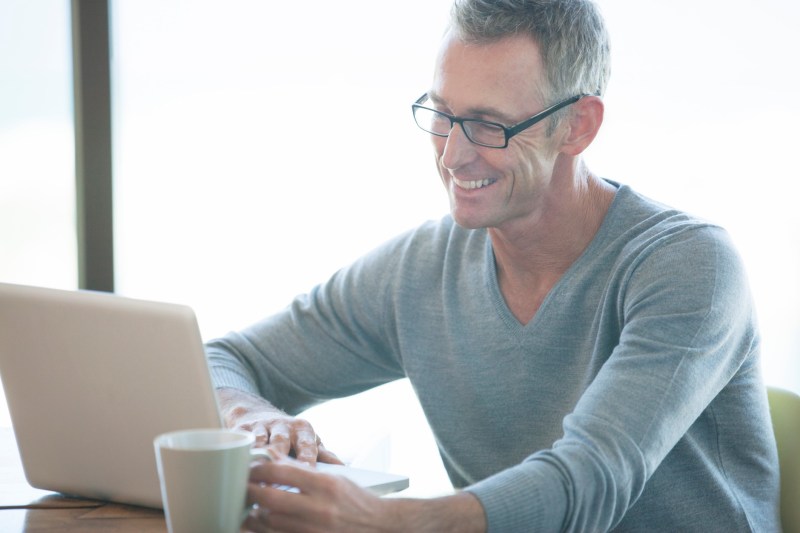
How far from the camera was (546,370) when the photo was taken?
56.1 inches

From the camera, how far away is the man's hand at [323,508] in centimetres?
88

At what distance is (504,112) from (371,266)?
0.41 metres

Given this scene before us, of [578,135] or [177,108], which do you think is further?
[177,108]

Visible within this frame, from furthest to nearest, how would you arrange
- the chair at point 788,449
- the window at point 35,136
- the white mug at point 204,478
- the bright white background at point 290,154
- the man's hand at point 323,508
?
the window at point 35,136, the bright white background at point 290,154, the chair at point 788,449, the man's hand at point 323,508, the white mug at point 204,478

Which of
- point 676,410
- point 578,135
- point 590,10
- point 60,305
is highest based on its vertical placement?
point 590,10

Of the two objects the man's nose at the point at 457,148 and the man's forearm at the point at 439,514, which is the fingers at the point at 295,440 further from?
the man's nose at the point at 457,148

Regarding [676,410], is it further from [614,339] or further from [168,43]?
[168,43]

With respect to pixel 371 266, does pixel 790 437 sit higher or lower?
lower

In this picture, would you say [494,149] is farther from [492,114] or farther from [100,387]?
[100,387]

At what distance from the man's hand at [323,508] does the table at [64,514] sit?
7.0 inches

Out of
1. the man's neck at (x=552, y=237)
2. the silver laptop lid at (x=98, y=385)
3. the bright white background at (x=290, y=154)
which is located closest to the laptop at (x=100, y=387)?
the silver laptop lid at (x=98, y=385)

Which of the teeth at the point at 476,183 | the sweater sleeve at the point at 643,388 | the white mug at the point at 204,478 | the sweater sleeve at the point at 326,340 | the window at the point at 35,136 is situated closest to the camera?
the white mug at the point at 204,478

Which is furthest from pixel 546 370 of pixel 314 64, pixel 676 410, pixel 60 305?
pixel 314 64

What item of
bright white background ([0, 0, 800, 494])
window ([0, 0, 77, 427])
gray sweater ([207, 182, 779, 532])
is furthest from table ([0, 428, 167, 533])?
window ([0, 0, 77, 427])
